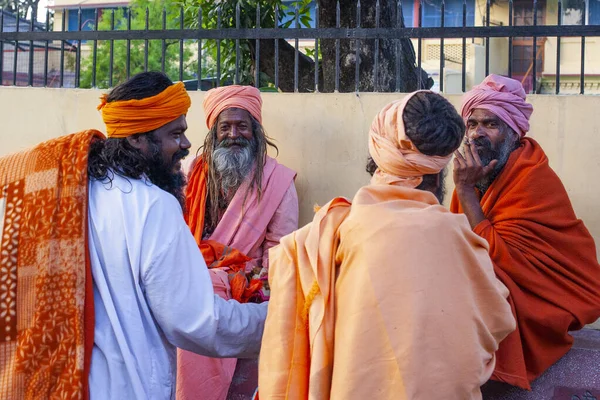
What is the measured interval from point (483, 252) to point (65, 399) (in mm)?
1562

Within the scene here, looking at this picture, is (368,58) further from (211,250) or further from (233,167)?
(211,250)

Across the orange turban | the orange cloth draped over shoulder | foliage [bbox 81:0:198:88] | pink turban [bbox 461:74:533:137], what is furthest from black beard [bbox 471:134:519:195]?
foliage [bbox 81:0:198:88]

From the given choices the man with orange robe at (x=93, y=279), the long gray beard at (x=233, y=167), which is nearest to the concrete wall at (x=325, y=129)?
the long gray beard at (x=233, y=167)

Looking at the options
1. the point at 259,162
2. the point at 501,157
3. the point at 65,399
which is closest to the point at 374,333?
the point at 65,399

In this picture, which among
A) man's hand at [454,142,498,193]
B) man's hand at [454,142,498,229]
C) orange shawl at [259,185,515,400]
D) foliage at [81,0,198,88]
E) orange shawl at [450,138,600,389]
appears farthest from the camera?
foliage at [81,0,198,88]

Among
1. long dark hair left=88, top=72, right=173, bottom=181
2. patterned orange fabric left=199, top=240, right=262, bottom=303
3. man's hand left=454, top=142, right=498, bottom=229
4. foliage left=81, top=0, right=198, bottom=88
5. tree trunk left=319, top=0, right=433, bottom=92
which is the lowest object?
patterned orange fabric left=199, top=240, right=262, bottom=303

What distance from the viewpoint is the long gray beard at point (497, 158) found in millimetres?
4270

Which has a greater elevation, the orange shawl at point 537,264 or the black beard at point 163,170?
the black beard at point 163,170

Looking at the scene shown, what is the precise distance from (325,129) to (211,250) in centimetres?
144

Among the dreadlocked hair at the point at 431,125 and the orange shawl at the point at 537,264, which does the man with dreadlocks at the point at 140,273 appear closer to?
the dreadlocked hair at the point at 431,125

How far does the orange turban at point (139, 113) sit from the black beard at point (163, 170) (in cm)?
9

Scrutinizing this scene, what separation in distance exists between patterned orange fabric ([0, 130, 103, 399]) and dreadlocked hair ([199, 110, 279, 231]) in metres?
2.59

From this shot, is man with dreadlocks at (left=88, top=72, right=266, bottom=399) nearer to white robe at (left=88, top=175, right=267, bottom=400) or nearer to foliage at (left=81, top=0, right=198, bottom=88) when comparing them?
white robe at (left=88, top=175, right=267, bottom=400)

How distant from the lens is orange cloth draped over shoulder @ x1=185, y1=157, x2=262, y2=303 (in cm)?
436
